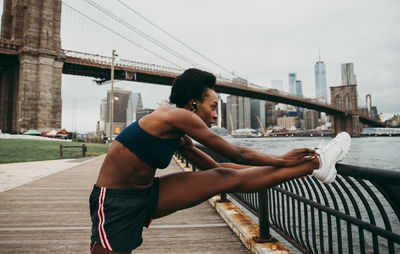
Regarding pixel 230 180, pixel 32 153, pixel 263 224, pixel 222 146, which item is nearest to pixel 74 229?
pixel 263 224

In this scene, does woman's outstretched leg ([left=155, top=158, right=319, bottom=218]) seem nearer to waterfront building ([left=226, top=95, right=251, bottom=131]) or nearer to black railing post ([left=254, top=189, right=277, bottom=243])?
black railing post ([left=254, top=189, right=277, bottom=243])

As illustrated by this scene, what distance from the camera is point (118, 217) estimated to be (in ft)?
4.27

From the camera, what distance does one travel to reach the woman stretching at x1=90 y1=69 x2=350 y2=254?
1299mm

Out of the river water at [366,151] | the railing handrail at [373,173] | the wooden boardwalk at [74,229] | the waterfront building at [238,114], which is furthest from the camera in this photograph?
the waterfront building at [238,114]

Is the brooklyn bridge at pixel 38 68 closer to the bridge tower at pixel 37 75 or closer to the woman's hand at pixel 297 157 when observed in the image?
the bridge tower at pixel 37 75

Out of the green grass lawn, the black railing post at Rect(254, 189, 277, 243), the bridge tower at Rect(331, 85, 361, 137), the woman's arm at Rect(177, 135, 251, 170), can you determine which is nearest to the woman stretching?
the woman's arm at Rect(177, 135, 251, 170)

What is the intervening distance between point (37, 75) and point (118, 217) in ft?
100

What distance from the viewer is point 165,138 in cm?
133

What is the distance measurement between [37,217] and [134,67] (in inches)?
1237

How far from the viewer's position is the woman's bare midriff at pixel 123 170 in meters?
1.33

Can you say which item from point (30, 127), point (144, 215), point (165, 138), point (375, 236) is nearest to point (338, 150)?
point (375, 236)

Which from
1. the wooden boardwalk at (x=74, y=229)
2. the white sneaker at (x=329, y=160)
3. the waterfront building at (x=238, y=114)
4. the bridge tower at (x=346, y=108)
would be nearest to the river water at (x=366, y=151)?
the white sneaker at (x=329, y=160)

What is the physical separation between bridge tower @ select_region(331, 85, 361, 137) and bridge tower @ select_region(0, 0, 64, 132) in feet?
161

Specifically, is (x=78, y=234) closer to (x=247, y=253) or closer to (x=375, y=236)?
(x=247, y=253)
